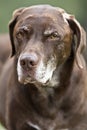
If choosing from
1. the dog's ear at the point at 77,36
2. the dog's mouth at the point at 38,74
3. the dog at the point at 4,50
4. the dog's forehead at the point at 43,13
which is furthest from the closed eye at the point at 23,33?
the dog at the point at 4,50

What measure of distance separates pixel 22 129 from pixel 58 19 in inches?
45.7

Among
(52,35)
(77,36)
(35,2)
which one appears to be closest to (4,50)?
(77,36)

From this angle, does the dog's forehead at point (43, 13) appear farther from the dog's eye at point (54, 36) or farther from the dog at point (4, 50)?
the dog at point (4, 50)

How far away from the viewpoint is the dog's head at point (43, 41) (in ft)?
21.0

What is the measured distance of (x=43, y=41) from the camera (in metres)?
6.52

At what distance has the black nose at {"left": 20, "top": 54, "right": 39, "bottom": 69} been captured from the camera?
6324mm

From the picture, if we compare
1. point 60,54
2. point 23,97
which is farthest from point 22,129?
point 60,54

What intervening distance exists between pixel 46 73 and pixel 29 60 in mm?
301

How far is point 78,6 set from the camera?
1972 centimetres

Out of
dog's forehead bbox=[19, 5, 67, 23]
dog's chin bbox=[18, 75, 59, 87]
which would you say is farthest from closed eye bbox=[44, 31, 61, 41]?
dog's chin bbox=[18, 75, 59, 87]

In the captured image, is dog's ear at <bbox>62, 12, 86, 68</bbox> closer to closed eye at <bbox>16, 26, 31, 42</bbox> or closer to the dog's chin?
the dog's chin

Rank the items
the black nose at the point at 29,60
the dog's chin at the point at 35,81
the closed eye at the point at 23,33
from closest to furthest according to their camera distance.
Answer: the black nose at the point at 29,60, the dog's chin at the point at 35,81, the closed eye at the point at 23,33

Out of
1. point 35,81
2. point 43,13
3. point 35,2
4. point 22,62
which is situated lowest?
point 35,2

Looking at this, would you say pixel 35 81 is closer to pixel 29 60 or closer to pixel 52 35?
pixel 29 60
